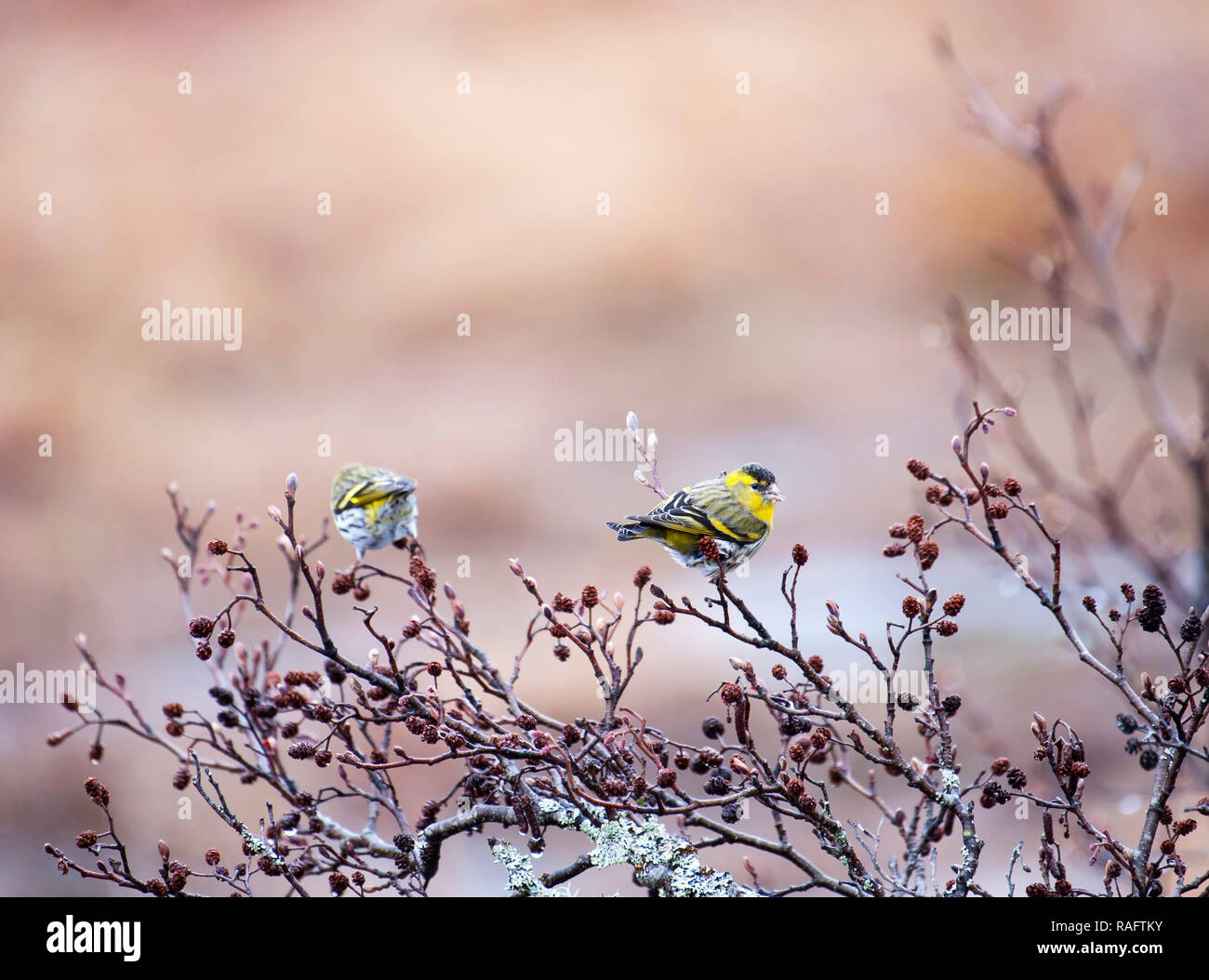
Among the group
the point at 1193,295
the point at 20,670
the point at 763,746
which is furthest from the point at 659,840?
the point at 1193,295

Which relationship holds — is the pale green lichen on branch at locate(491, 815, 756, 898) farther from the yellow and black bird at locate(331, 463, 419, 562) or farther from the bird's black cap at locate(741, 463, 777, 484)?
the yellow and black bird at locate(331, 463, 419, 562)

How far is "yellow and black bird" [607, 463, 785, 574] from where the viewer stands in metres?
2.50

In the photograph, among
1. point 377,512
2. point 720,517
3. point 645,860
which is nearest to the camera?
point 645,860

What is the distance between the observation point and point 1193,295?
10.3 m

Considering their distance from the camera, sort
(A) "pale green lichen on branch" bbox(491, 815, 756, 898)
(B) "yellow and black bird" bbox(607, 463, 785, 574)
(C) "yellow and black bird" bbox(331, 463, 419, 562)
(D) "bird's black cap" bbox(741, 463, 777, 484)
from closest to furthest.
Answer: (A) "pale green lichen on branch" bbox(491, 815, 756, 898), (B) "yellow and black bird" bbox(607, 463, 785, 574), (D) "bird's black cap" bbox(741, 463, 777, 484), (C) "yellow and black bird" bbox(331, 463, 419, 562)

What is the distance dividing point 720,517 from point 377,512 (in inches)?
50.2

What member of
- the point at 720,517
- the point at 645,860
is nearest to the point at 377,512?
the point at 720,517

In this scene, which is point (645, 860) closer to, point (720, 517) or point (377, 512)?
point (720, 517)

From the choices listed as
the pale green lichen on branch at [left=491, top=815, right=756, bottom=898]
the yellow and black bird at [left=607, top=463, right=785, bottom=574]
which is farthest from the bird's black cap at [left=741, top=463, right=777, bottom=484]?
the pale green lichen on branch at [left=491, top=815, right=756, bottom=898]

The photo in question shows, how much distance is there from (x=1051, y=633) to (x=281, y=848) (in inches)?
260

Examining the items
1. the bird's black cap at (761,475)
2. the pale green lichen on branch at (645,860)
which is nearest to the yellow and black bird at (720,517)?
the bird's black cap at (761,475)

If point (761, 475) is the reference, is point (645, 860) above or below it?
below

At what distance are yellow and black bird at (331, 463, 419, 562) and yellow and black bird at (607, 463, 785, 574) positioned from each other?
3.30 ft

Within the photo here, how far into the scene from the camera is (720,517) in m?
2.57
